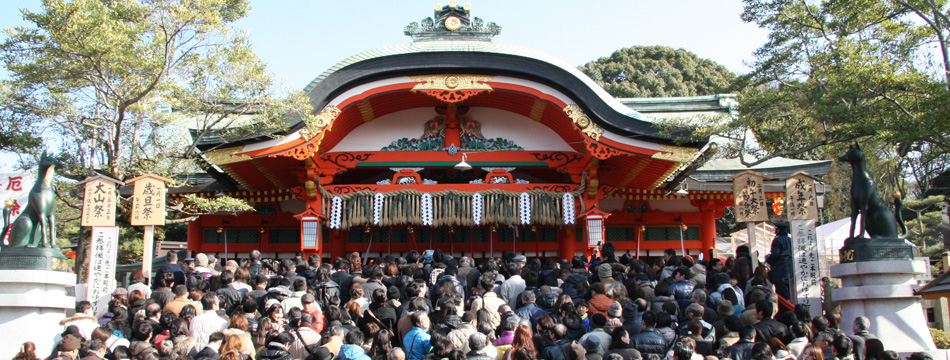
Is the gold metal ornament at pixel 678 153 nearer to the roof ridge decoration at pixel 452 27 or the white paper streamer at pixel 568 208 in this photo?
the white paper streamer at pixel 568 208

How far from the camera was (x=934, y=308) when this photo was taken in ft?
55.4

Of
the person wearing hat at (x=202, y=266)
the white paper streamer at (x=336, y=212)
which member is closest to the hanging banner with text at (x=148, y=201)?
the person wearing hat at (x=202, y=266)

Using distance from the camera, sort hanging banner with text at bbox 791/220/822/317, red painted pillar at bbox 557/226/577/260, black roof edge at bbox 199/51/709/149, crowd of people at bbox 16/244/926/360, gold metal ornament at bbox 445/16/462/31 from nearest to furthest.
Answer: crowd of people at bbox 16/244/926/360 → hanging banner with text at bbox 791/220/822/317 → black roof edge at bbox 199/51/709/149 → red painted pillar at bbox 557/226/577/260 → gold metal ornament at bbox 445/16/462/31

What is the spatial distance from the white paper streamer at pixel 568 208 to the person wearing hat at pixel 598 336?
6.80 meters

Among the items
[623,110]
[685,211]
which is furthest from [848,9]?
[685,211]

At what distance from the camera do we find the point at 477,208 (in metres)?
14.1

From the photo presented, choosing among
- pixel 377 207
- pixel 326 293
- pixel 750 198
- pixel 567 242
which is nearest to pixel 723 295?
pixel 750 198

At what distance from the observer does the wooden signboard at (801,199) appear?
32.8 feet

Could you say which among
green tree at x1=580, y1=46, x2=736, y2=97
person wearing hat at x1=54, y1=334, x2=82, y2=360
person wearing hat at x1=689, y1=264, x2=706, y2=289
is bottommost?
person wearing hat at x1=54, y1=334, x2=82, y2=360

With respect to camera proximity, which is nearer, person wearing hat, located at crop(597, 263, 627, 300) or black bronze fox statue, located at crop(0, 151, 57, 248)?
black bronze fox statue, located at crop(0, 151, 57, 248)

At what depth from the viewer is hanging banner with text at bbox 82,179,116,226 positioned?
10.3m

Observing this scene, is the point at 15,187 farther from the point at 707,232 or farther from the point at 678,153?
the point at 707,232

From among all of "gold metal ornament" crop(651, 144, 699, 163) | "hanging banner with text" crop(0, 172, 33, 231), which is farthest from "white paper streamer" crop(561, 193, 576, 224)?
"hanging banner with text" crop(0, 172, 33, 231)

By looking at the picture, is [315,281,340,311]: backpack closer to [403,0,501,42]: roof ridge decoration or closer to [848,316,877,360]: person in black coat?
[848,316,877,360]: person in black coat
